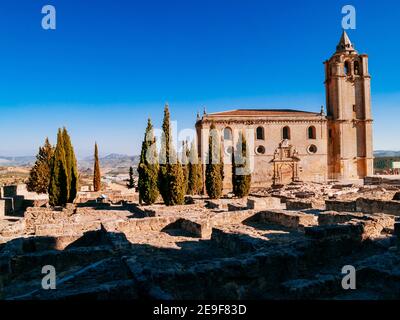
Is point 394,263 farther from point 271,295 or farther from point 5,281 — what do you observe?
point 5,281

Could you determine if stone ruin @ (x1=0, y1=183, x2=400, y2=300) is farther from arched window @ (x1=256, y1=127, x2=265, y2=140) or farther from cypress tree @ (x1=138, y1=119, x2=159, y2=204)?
arched window @ (x1=256, y1=127, x2=265, y2=140)

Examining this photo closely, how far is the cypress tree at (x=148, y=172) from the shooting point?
22891mm

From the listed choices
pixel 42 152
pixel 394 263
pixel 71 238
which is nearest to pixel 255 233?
pixel 394 263

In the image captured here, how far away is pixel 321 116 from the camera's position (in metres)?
44.3

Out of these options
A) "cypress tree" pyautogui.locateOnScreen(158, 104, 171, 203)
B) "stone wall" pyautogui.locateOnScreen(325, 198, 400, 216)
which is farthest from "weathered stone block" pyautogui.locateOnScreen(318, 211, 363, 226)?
"cypress tree" pyautogui.locateOnScreen(158, 104, 171, 203)

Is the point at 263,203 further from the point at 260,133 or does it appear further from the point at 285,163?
the point at 260,133

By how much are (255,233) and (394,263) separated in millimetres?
5019

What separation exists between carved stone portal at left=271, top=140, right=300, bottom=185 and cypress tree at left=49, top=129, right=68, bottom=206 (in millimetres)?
26144

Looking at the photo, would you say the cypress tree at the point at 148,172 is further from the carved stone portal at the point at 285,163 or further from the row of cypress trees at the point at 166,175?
the carved stone portal at the point at 285,163

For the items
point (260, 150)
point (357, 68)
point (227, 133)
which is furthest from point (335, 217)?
point (357, 68)

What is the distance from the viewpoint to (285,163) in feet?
142

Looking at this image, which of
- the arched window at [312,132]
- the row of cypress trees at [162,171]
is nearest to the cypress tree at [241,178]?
the row of cypress trees at [162,171]

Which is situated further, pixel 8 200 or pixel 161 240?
pixel 8 200

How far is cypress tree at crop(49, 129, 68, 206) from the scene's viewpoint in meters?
23.0
